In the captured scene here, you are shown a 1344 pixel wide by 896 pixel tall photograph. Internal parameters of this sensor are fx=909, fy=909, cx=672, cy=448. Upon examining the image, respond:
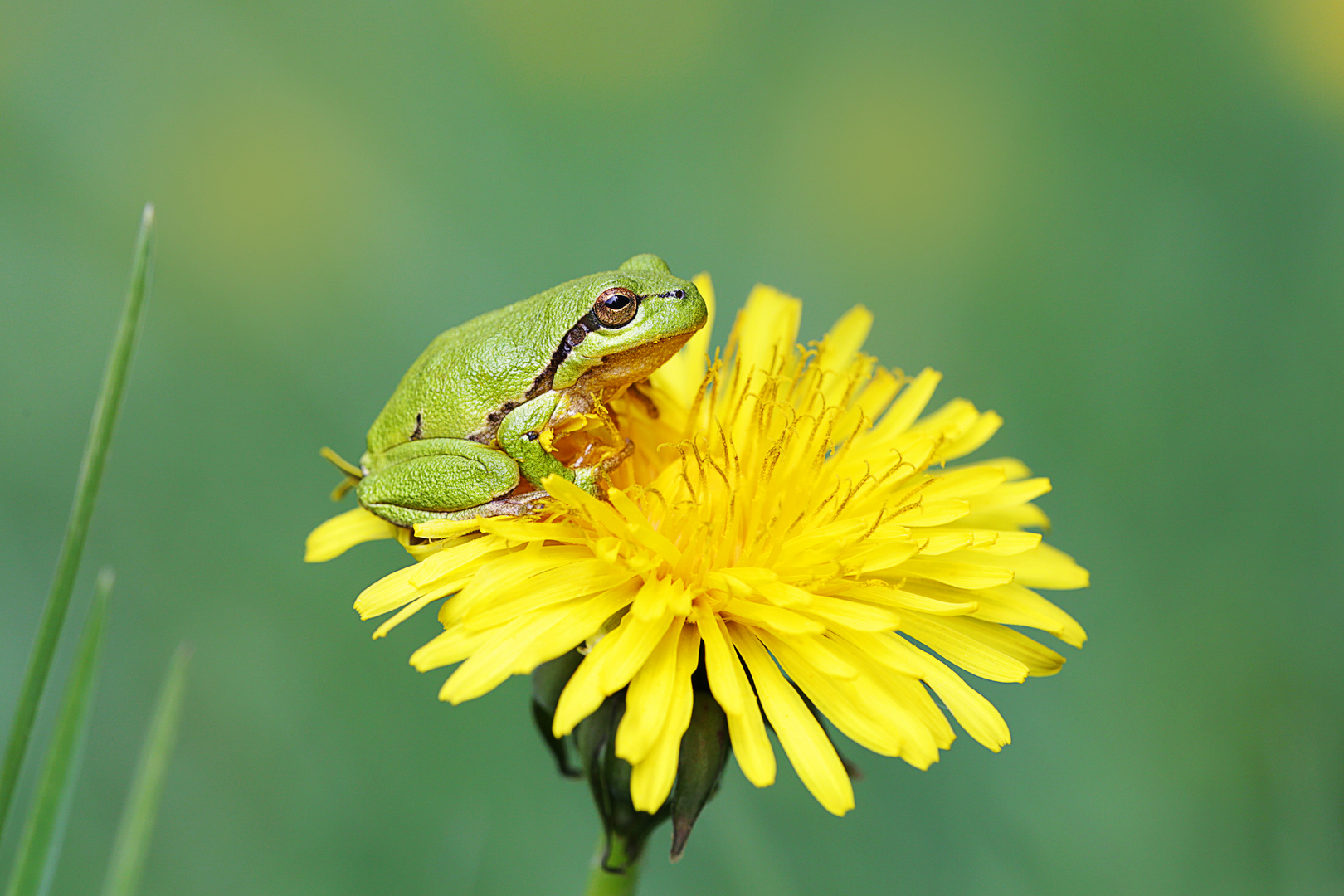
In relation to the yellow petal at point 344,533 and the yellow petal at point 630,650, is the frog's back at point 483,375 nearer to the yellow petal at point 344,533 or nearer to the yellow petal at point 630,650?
the yellow petal at point 344,533

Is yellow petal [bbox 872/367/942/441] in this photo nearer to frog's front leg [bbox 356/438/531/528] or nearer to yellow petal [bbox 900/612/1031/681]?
yellow petal [bbox 900/612/1031/681]

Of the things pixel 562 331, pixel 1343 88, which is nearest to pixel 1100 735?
pixel 562 331

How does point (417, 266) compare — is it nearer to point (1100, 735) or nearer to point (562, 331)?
point (562, 331)

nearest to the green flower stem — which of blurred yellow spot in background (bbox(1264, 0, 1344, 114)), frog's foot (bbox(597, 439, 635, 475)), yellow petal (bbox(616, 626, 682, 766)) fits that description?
yellow petal (bbox(616, 626, 682, 766))

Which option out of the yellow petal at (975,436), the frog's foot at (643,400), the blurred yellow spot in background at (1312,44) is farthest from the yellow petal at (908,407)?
the blurred yellow spot in background at (1312,44)

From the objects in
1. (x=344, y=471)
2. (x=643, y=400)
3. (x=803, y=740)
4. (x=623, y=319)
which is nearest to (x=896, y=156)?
(x=643, y=400)

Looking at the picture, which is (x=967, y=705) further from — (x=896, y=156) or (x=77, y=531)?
(x=896, y=156)
